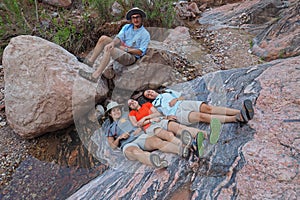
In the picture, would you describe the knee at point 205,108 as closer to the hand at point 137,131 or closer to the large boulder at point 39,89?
the hand at point 137,131

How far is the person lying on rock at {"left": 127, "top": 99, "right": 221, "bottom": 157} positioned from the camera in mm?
2136

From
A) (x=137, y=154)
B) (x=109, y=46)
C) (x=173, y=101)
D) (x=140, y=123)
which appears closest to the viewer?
(x=137, y=154)

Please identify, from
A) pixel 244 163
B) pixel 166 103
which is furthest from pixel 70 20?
pixel 244 163

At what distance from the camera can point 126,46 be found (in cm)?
348

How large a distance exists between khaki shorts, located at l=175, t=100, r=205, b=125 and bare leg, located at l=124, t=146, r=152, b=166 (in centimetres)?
55

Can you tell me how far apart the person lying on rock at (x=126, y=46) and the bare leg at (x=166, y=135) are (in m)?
1.24

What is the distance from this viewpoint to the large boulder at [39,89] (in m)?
3.00

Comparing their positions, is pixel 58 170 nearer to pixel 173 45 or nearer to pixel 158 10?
pixel 173 45

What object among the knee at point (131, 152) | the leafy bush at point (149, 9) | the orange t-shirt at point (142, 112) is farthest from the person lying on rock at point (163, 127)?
the leafy bush at point (149, 9)

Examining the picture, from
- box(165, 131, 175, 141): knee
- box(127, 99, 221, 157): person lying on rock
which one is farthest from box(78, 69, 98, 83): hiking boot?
box(165, 131, 175, 141): knee

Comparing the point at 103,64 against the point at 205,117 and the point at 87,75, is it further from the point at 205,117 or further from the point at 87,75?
the point at 205,117

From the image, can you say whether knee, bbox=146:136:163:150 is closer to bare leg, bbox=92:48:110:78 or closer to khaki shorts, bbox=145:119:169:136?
khaki shorts, bbox=145:119:169:136

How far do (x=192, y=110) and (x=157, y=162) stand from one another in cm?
80

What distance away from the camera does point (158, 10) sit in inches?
209
